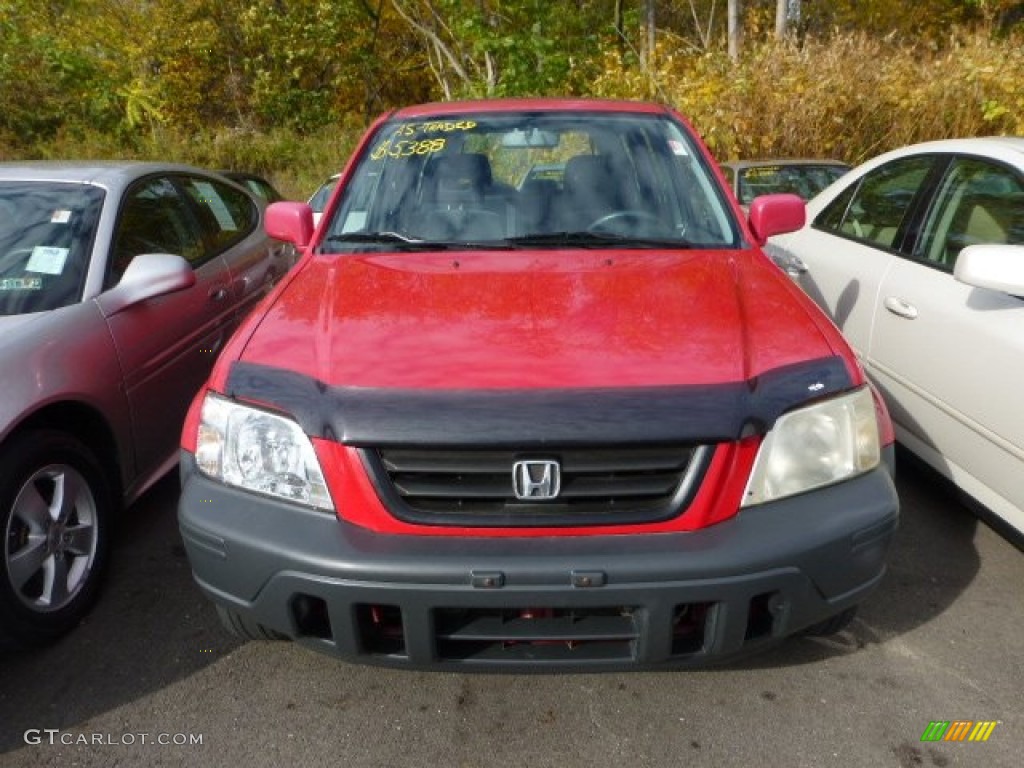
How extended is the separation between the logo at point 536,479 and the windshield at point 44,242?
1944 millimetres

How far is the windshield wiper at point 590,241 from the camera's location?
8.83ft

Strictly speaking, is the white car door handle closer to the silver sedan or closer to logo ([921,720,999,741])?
logo ([921,720,999,741])

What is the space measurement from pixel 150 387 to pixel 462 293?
61.6 inches

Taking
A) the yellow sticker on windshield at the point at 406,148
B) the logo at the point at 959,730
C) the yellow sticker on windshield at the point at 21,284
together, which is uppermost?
the yellow sticker on windshield at the point at 406,148

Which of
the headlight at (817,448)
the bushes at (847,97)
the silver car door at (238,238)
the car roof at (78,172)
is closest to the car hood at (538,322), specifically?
the headlight at (817,448)

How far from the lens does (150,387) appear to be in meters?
3.10

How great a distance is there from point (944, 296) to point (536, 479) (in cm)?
209

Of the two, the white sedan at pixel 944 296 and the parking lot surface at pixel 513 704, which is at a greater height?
the white sedan at pixel 944 296

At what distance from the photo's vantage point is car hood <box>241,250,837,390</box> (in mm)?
1926

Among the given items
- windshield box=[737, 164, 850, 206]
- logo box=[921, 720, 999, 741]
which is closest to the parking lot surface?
logo box=[921, 720, 999, 741]

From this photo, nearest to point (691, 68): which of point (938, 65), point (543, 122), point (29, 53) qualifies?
point (938, 65)

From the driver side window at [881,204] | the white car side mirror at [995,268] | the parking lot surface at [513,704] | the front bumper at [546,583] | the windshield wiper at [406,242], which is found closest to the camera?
the front bumper at [546,583]

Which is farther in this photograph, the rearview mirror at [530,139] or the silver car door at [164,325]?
the rearview mirror at [530,139]

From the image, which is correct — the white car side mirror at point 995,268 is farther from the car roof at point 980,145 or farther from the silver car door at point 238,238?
the silver car door at point 238,238
